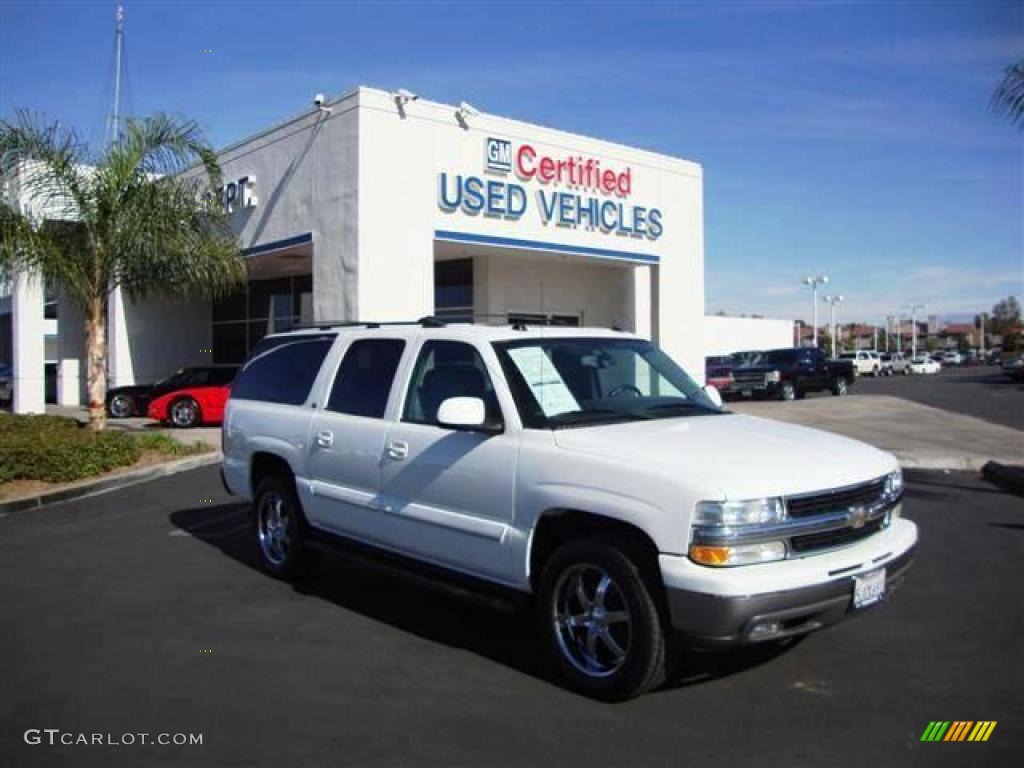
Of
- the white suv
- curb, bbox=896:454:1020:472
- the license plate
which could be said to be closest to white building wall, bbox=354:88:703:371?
curb, bbox=896:454:1020:472

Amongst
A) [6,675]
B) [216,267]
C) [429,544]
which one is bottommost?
[6,675]

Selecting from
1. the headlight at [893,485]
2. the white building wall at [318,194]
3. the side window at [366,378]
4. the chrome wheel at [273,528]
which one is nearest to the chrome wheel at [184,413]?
the white building wall at [318,194]

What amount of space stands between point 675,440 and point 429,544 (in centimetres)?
169

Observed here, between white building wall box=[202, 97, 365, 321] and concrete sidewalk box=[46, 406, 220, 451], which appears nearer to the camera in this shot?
white building wall box=[202, 97, 365, 321]

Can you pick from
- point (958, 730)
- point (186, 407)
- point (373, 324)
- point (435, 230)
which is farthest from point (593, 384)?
point (186, 407)

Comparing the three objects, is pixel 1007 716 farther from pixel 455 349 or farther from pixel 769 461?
pixel 455 349

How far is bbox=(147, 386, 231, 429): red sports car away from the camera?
64.8 ft

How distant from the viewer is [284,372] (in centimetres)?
729

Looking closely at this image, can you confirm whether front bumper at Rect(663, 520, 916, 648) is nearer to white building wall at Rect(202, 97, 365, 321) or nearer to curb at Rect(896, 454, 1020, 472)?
curb at Rect(896, 454, 1020, 472)

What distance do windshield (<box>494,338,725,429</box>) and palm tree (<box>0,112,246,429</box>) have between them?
1117 centimetres

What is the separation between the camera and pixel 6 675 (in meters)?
5.06

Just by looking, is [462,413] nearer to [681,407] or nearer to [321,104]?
[681,407]

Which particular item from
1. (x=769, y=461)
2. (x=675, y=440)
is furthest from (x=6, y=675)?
(x=769, y=461)

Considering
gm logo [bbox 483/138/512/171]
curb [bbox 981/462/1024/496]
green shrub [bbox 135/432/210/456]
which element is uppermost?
gm logo [bbox 483/138/512/171]
